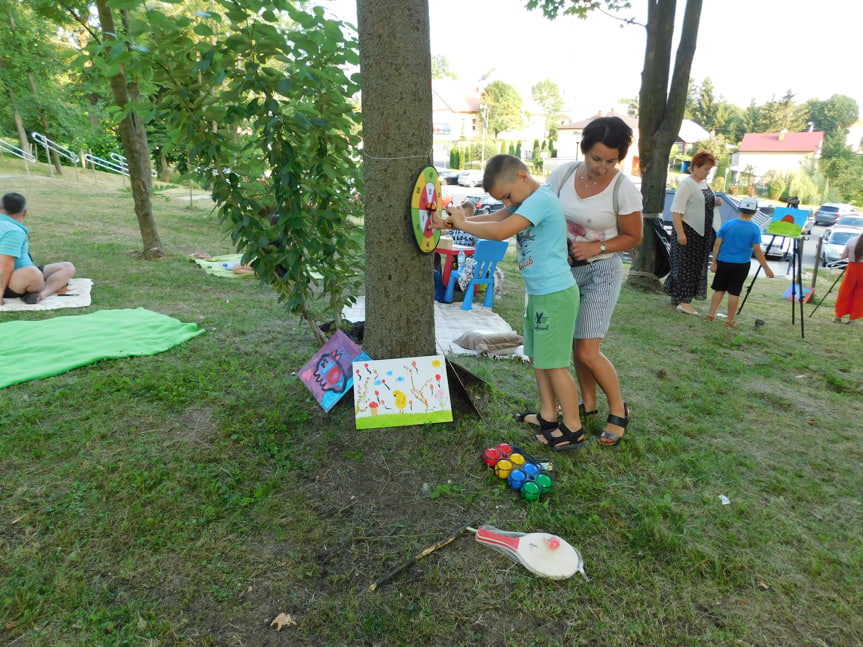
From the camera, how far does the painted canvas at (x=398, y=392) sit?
2639 mm

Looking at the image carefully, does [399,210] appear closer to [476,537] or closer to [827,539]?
[476,537]

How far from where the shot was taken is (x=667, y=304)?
22.5 feet

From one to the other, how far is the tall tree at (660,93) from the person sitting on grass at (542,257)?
543 centimetres

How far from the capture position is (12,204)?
16.1ft

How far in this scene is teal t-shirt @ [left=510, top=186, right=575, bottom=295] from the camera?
2422mm

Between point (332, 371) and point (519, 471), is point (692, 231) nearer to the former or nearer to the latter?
point (519, 471)

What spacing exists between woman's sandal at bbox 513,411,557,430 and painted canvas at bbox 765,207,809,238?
4108 millimetres

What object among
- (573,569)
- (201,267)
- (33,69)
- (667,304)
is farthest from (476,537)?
(33,69)

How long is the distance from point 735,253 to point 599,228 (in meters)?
4.11

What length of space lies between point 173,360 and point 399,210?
2262 mm

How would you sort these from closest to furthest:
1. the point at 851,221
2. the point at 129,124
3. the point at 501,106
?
the point at 129,124 → the point at 851,221 → the point at 501,106

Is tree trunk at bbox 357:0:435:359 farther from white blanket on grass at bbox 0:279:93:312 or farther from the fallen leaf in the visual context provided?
white blanket on grass at bbox 0:279:93:312

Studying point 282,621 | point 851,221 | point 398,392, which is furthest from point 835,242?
point 282,621

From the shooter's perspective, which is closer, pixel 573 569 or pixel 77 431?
pixel 573 569
